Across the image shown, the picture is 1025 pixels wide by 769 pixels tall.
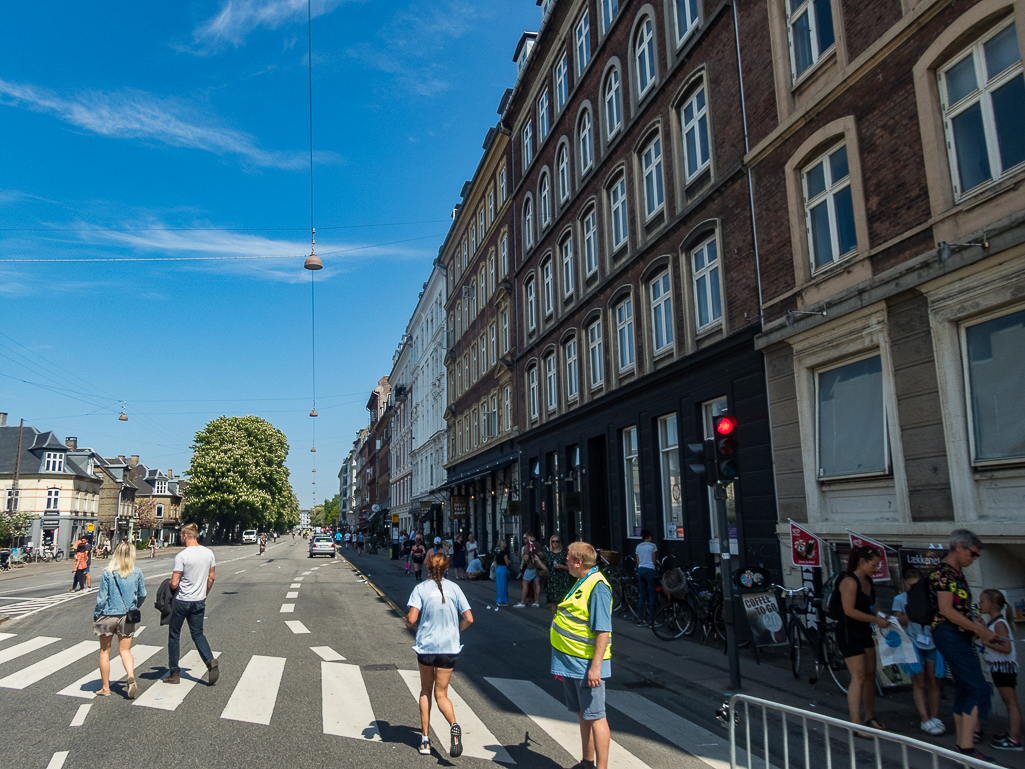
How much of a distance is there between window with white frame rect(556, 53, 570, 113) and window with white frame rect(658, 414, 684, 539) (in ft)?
41.0

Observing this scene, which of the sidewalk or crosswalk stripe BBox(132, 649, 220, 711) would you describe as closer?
the sidewalk

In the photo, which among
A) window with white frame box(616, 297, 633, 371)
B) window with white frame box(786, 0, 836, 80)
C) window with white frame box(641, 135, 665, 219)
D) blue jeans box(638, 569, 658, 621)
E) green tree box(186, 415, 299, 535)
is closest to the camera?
window with white frame box(786, 0, 836, 80)

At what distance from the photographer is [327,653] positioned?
1109 centimetres

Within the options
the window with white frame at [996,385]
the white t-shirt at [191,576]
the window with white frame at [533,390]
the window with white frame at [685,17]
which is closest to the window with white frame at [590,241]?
the window with white frame at [685,17]

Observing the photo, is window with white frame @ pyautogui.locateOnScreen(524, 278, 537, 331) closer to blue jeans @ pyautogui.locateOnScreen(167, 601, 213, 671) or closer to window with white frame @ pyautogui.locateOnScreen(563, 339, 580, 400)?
window with white frame @ pyautogui.locateOnScreen(563, 339, 580, 400)

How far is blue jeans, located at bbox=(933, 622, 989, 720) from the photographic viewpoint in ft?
20.6

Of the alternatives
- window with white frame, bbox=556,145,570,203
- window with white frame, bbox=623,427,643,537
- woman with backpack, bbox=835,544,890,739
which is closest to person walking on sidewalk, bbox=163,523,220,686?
woman with backpack, bbox=835,544,890,739

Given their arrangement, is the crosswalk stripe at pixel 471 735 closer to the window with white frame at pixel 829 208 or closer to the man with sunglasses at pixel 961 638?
the man with sunglasses at pixel 961 638

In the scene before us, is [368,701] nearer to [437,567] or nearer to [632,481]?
[437,567]

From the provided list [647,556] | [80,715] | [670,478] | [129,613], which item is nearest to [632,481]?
[670,478]

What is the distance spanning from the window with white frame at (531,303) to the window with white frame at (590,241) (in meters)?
5.29

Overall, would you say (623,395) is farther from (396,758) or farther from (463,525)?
(463,525)

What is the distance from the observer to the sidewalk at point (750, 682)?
7.36m

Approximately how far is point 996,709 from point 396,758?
6239 millimetres
